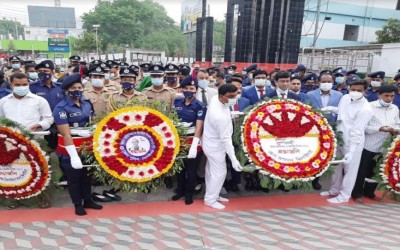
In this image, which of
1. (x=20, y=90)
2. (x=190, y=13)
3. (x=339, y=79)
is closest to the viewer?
(x=20, y=90)

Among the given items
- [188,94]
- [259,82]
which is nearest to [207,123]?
[188,94]

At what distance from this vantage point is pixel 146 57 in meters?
31.3

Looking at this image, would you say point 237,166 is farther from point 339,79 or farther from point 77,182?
point 339,79

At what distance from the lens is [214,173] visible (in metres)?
4.00

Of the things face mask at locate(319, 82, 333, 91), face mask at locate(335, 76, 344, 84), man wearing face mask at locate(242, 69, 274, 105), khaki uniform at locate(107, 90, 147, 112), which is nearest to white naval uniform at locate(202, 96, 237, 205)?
khaki uniform at locate(107, 90, 147, 112)

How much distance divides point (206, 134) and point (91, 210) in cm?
166

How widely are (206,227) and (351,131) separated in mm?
2160

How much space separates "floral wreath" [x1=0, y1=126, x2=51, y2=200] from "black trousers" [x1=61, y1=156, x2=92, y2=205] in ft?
0.78

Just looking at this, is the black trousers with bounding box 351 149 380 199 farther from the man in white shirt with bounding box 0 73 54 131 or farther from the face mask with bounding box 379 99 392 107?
the man in white shirt with bounding box 0 73 54 131

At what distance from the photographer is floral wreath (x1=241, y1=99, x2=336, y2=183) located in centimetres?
376

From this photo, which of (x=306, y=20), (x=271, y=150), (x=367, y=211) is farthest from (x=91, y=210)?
(x=306, y=20)

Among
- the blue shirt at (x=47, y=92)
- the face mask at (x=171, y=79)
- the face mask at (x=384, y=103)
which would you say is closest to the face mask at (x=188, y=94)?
the face mask at (x=171, y=79)

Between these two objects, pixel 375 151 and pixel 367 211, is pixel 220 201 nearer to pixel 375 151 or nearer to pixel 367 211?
pixel 367 211

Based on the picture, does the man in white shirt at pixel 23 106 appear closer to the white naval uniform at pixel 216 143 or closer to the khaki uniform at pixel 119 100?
the khaki uniform at pixel 119 100
